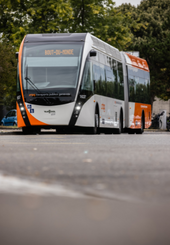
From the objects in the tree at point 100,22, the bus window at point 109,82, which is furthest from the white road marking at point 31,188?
the tree at point 100,22

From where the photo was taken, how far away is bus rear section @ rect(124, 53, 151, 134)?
91.7 ft

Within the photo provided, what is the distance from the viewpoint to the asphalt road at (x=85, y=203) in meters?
3.95

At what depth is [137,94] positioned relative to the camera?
29359 mm

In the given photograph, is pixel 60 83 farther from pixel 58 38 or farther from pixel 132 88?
pixel 132 88

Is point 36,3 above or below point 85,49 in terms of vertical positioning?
above

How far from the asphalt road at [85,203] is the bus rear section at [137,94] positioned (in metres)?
19.5

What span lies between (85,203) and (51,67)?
1606cm

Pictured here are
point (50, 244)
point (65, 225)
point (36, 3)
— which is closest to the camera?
point (50, 244)

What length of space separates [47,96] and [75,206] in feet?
52.1

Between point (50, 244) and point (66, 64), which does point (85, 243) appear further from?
point (66, 64)

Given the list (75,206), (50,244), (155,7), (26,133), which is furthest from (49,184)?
(155,7)

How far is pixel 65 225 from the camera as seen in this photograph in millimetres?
4234

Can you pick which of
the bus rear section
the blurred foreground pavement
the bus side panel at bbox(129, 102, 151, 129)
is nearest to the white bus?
the bus side panel at bbox(129, 102, 151, 129)

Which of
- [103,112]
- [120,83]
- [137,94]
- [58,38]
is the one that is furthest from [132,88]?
[58,38]
